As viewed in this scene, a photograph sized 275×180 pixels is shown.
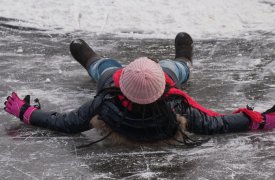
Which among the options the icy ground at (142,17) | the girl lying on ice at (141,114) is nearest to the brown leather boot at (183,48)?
the girl lying on ice at (141,114)

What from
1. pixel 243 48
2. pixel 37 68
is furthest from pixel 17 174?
pixel 243 48

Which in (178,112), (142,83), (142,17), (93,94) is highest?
(142,17)

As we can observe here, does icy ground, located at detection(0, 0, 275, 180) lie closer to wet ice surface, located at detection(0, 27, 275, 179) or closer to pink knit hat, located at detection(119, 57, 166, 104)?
wet ice surface, located at detection(0, 27, 275, 179)

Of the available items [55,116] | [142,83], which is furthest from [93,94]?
[142,83]

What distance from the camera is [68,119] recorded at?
3889mm

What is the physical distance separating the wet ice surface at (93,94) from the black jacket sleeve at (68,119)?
0.07m

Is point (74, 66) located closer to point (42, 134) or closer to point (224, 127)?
point (42, 134)

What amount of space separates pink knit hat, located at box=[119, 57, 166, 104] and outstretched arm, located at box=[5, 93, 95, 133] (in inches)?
16.1

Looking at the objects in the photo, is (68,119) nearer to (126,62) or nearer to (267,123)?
(267,123)

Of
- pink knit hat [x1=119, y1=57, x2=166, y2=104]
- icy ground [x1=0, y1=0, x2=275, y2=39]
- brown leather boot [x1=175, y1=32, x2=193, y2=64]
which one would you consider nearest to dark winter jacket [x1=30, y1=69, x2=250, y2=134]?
pink knit hat [x1=119, y1=57, x2=166, y2=104]

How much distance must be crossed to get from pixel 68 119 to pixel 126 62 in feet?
7.87

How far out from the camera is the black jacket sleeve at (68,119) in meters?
3.78

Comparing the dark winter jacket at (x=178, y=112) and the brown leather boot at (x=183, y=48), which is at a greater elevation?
the brown leather boot at (x=183, y=48)

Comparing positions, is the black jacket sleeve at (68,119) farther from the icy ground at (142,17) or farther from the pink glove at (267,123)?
the icy ground at (142,17)
